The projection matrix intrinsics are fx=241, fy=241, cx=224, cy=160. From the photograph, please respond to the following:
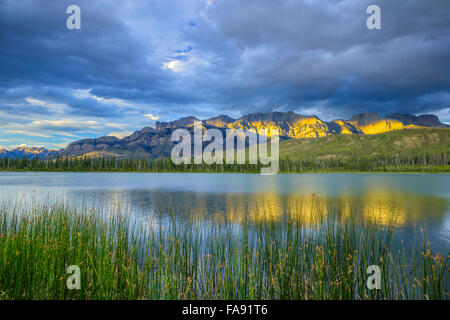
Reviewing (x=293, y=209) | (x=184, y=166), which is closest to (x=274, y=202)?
(x=293, y=209)

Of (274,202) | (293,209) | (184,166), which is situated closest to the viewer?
(293,209)

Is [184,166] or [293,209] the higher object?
[184,166]

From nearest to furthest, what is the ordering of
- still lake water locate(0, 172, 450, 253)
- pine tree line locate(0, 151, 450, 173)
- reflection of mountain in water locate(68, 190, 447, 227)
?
still lake water locate(0, 172, 450, 253), reflection of mountain in water locate(68, 190, 447, 227), pine tree line locate(0, 151, 450, 173)

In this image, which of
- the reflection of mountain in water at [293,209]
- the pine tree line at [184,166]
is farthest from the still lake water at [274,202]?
the pine tree line at [184,166]

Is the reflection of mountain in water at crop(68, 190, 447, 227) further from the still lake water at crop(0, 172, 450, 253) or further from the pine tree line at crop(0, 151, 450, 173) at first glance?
the pine tree line at crop(0, 151, 450, 173)

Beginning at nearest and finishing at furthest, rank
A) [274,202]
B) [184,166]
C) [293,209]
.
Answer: [293,209] < [274,202] < [184,166]

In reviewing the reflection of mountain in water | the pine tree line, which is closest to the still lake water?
the reflection of mountain in water

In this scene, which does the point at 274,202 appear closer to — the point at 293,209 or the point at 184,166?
the point at 293,209

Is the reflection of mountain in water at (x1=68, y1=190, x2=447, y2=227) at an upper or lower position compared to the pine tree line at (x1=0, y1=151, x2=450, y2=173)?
lower

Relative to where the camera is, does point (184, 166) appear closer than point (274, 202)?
No

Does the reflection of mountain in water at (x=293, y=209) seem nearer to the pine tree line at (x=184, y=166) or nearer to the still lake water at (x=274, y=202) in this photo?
the still lake water at (x=274, y=202)
